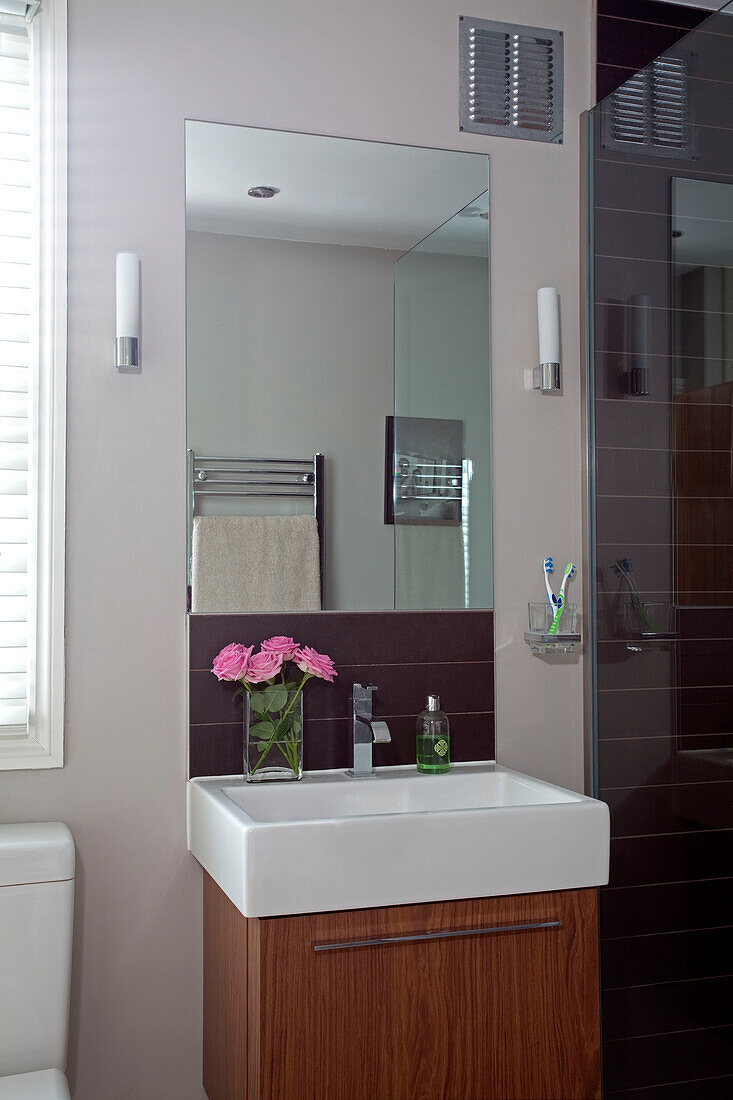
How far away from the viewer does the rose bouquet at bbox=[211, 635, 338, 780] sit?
6.30 feet

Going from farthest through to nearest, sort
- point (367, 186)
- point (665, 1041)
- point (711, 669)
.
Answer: point (367, 186) → point (665, 1041) → point (711, 669)

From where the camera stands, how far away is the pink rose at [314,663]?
1.93 metres

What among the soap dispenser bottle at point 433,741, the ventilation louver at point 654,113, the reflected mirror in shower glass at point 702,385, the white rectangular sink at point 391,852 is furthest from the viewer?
the soap dispenser bottle at point 433,741

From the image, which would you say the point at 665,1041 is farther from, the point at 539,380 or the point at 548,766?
the point at 539,380

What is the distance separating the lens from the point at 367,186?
7.04ft

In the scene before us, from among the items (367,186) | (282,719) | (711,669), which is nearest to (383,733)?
(282,719)

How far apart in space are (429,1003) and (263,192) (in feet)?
5.10

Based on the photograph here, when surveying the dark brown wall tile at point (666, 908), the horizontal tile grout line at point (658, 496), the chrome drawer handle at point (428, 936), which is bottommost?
the dark brown wall tile at point (666, 908)

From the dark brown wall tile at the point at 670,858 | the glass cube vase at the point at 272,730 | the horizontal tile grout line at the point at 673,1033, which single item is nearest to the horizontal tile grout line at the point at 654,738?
the dark brown wall tile at the point at 670,858

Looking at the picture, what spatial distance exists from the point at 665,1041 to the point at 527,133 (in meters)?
1.95

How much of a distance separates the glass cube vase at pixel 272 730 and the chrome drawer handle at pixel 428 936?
1.41ft

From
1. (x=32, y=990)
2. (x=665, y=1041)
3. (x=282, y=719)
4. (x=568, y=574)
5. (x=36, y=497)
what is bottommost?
(x=665, y=1041)

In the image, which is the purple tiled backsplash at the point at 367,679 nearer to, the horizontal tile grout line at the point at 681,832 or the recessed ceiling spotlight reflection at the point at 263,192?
the horizontal tile grout line at the point at 681,832

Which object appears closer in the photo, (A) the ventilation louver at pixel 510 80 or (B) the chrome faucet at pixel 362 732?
(B) the chrome faucet at pixel 362 732
